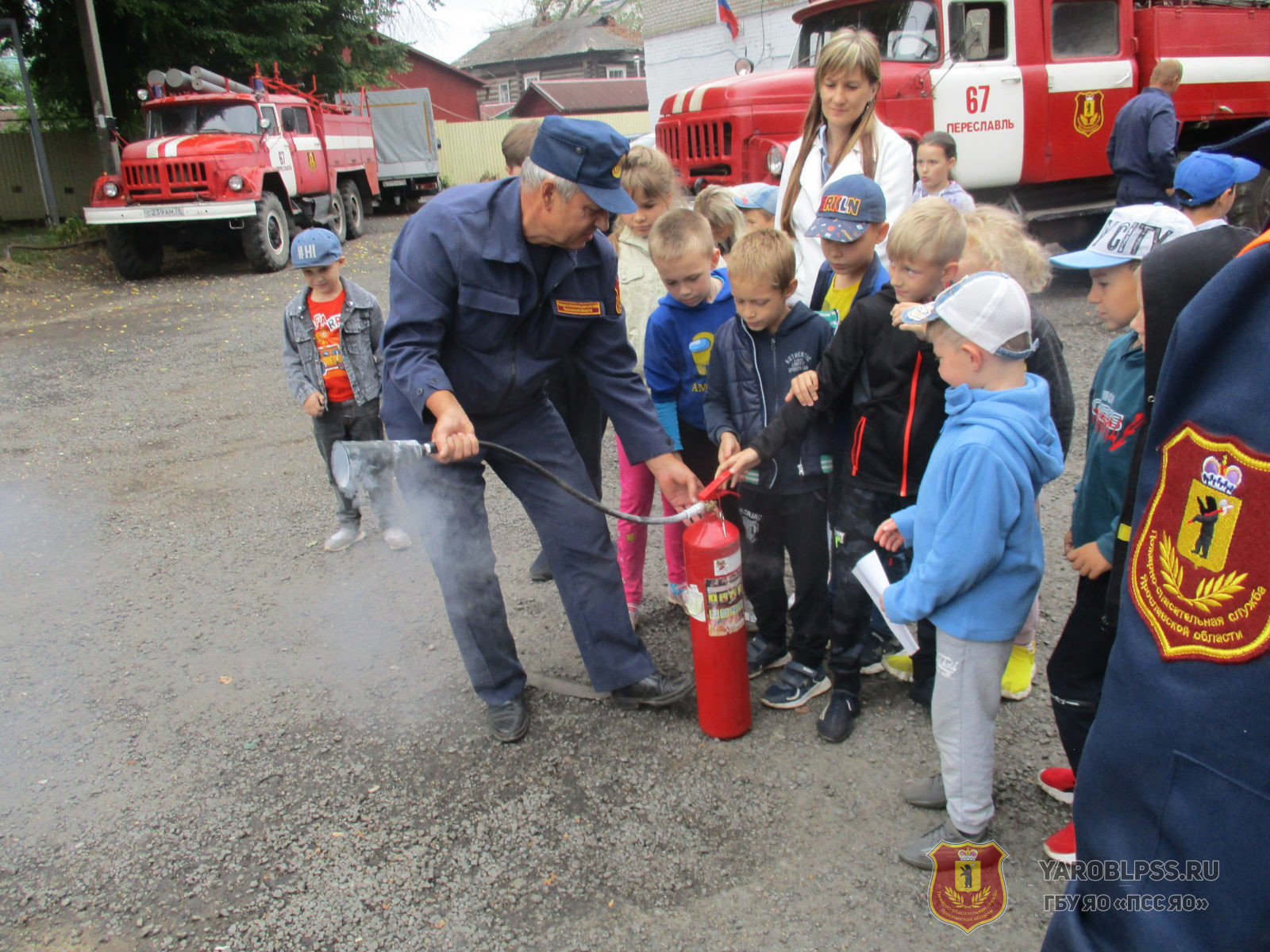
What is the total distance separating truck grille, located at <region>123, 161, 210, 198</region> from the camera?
12.9 meters

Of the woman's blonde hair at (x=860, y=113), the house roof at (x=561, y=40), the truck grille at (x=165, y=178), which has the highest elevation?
the house roof at (x=561, y=40)

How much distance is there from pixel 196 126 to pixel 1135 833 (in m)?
15.8

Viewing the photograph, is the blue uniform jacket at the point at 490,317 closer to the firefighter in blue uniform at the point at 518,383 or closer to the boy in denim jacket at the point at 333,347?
the firefighter in blue uniform at the point at 518,383

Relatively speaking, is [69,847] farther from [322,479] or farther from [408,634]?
[322,479]

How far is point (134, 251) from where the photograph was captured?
13.7m

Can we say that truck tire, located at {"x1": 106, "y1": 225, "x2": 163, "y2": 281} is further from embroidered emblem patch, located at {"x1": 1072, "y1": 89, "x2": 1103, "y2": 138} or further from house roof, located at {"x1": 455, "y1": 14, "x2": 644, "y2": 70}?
house roof, located at {"x1": 455, "y1": 14, "x2": 644, "y2": 70}

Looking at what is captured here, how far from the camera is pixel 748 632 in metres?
3.63

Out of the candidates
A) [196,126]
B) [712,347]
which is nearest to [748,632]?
[712,347]

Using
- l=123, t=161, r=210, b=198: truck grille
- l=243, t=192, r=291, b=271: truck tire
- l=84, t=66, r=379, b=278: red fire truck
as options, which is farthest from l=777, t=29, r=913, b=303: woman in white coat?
l=123, t=161, r=210, b=198: truck grille

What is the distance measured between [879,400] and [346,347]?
2823 mm

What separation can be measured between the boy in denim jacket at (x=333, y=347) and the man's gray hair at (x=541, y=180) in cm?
199

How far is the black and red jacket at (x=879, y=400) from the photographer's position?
2656 mm

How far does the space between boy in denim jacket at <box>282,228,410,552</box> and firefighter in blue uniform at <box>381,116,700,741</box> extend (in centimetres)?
153

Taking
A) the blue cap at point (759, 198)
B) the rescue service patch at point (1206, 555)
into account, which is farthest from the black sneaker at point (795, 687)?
the blue cap at point (759, 198)
